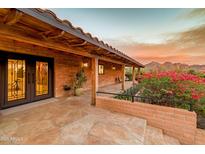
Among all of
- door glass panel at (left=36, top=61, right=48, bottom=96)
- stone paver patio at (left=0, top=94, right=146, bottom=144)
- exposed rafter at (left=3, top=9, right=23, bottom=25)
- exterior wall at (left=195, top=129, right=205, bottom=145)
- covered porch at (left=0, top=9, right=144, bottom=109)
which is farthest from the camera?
door glass panel at (left=36, top=61, right=48, bottom=96)

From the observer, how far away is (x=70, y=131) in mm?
2805

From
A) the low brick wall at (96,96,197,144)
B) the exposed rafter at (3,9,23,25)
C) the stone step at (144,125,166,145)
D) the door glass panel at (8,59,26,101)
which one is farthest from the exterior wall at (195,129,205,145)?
the door glass panel at (8,59,26,101)

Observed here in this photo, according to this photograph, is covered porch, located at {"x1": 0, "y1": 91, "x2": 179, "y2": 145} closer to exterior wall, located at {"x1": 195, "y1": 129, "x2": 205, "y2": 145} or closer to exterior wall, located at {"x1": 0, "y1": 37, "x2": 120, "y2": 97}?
exterior wall, located at {"x1": 195, "y1": 129, "x2": 205, "y2": 145}

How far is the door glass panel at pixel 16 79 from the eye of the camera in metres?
4.34

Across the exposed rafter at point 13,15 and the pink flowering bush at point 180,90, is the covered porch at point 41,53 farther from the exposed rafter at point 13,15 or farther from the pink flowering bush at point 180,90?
the pink flowering bush at point 180,90

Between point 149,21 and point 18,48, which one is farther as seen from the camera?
point 149,21

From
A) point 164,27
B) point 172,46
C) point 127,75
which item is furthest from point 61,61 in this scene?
point 127,75

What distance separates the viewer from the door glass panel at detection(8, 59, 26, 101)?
14.3ft

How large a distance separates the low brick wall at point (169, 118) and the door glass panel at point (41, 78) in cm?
357

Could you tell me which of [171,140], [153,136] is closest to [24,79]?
[153,136]

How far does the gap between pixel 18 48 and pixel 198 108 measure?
22.0 feet

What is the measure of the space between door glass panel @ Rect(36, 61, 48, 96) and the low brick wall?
3.57 m

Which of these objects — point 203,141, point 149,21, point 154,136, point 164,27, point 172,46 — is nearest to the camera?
point 154,136
